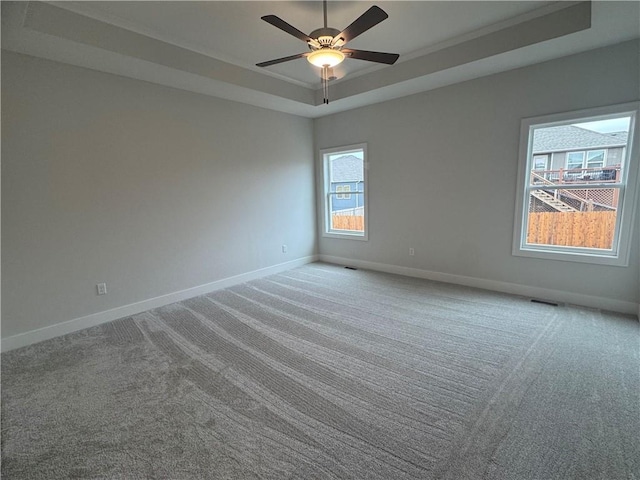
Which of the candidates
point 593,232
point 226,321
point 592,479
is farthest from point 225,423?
point 593,232

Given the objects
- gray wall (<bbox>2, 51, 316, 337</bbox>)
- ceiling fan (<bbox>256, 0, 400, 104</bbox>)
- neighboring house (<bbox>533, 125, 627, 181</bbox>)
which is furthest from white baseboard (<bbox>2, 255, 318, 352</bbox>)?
neighboring house (<bbox>533, 125, 627, 181</bbox>)

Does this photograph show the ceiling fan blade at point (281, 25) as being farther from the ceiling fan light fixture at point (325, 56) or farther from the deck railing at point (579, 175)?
the deck railing at point (579, 175)

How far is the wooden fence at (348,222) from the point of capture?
17.6 feet

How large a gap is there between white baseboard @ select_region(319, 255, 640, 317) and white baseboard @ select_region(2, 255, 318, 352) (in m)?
2.01

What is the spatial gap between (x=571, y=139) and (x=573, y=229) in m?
1.02

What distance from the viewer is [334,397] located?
2.03m

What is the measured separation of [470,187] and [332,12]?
269 cm

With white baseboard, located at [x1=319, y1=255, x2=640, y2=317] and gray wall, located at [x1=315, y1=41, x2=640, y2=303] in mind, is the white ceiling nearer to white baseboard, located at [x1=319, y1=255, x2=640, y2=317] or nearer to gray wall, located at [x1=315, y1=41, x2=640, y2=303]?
gray wall, located at [x1=315, y1=41, x2=640, y2=303]

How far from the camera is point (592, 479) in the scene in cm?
141

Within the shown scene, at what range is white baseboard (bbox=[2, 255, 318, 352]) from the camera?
2846 mm

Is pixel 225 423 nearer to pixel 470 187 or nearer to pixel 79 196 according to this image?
pixel 79 196

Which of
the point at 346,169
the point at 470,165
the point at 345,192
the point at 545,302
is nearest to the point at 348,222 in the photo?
the point at 345,192

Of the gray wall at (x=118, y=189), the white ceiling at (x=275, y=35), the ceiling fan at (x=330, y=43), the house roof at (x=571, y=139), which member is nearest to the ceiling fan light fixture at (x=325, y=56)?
the ceiling fan at (x=330, y=43)

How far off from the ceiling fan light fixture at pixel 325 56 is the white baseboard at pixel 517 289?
3230 millimetres
